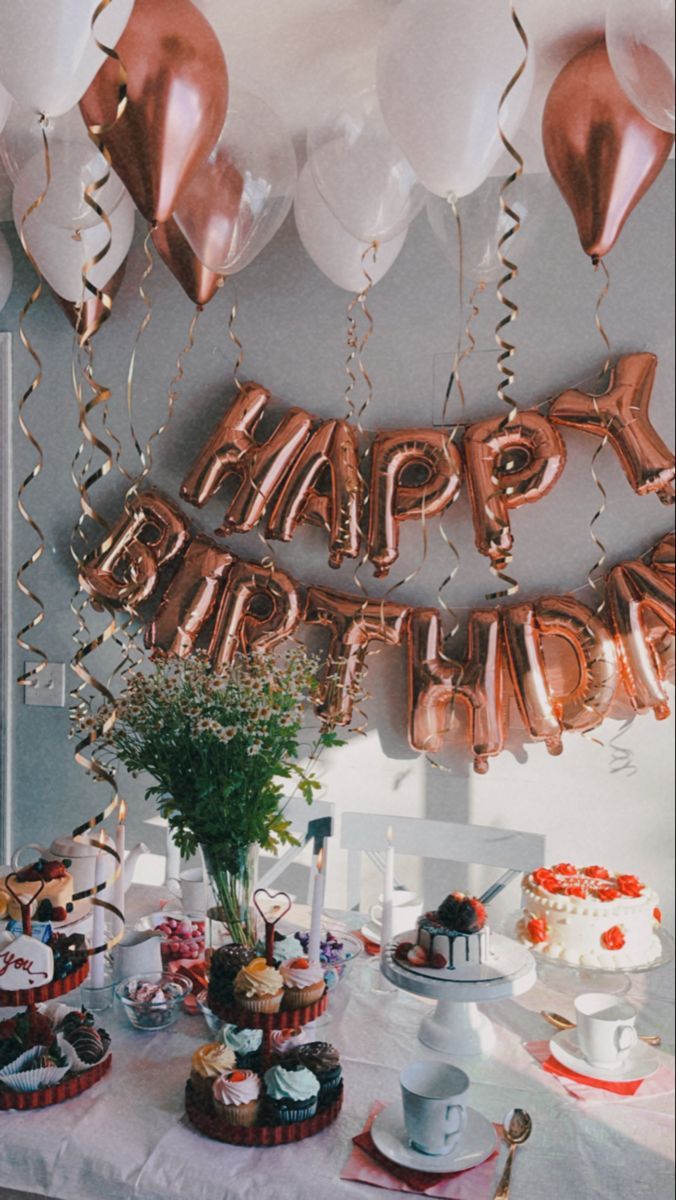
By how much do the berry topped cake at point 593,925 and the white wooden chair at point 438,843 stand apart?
0.27m

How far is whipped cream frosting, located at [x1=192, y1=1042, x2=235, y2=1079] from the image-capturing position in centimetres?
116

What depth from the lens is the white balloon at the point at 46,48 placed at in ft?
3.43

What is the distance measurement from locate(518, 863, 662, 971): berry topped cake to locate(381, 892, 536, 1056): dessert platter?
21 cm

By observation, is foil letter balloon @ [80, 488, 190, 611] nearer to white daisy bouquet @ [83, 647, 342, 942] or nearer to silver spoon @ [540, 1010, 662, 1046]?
white daisy bouquet @ [83, 647, 342, 942]

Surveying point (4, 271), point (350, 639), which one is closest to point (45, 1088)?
point (350, 639)

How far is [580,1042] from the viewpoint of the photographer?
1.31m

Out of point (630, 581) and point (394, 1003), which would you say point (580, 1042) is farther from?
point (630, 581)

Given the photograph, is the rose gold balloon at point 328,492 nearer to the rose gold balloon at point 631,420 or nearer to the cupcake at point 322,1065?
the rose gold balloon at point 631,420

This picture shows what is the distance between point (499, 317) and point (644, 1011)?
146cm

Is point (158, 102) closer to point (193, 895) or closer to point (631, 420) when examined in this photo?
point (631, 420)

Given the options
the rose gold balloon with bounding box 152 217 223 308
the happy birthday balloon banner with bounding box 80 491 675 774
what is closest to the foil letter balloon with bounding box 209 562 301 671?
the happy birthday balloon banner with bounding box 80 491 675 774

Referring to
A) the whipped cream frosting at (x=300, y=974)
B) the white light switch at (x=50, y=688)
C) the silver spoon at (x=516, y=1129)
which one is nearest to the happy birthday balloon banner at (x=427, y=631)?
the white light switch at (x=50, y=688)

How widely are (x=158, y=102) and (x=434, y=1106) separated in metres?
1.25

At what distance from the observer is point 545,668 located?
2.13 m
